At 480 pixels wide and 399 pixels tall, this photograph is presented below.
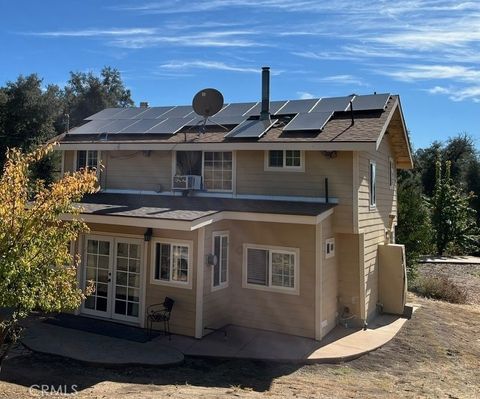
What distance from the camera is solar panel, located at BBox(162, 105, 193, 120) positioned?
15.3m

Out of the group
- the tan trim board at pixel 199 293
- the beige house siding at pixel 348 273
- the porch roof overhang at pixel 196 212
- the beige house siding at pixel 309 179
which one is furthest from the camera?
the beige house siding at pixel 348 273

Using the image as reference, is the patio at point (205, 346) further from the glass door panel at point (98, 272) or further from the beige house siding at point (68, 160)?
the beige house siding at point (68, 160)

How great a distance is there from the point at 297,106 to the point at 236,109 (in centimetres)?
225

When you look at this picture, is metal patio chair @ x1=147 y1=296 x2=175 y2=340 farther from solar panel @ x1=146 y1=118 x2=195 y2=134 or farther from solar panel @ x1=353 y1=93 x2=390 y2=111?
solar panel @ x1=353 y1=93 x2=390 y2=111

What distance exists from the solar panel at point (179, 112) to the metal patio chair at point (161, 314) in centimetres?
742

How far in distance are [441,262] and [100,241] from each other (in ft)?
67.9

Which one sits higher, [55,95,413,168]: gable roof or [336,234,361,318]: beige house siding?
[55,95,413,168]: gable roof

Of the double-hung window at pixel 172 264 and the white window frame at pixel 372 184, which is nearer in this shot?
the double-hung window at pixel 172 264

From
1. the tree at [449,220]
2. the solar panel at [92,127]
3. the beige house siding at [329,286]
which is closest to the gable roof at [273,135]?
the solar panel at [92,127]

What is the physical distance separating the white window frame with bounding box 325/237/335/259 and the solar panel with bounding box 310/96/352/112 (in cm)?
425

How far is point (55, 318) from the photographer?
10.7 metres

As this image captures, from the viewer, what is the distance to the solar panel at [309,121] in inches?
457

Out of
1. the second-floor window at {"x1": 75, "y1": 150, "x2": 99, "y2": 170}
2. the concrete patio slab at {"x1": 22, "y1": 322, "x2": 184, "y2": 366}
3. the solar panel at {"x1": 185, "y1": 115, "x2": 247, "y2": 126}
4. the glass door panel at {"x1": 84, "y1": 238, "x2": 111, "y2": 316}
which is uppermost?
the solar panel at {"x1": 185, "y1": 115, "x2": 247, "y2": 126}

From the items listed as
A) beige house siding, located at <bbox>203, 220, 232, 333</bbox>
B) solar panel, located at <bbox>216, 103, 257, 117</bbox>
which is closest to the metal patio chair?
beige house siding, located at <bbox>203, 220, 232, 333</bbox>
